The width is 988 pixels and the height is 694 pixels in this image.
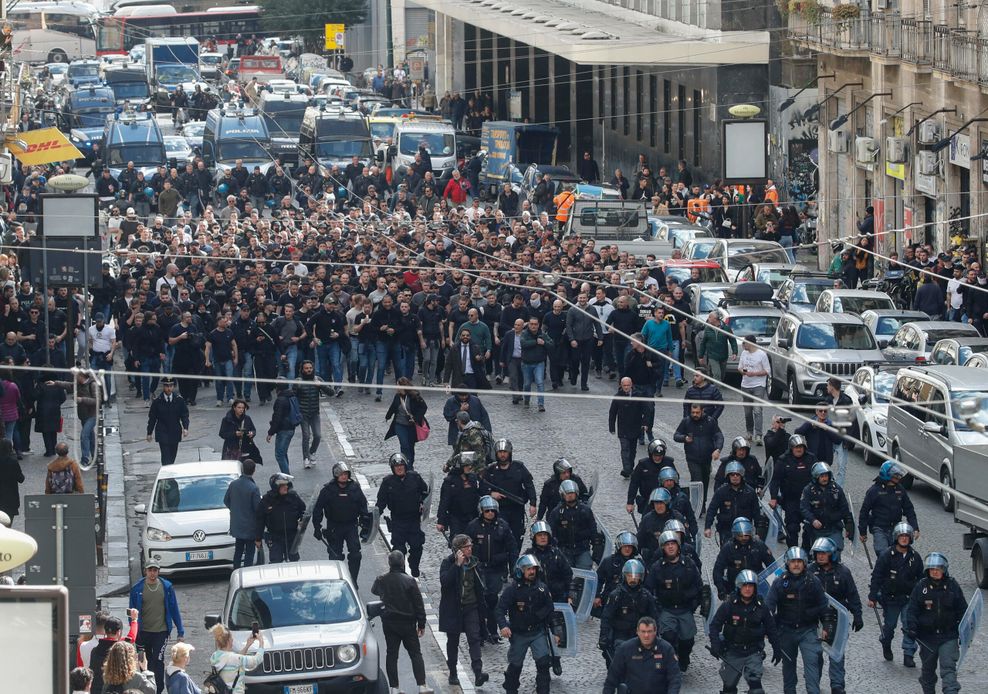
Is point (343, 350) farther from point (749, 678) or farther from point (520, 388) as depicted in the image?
point (749, 678)

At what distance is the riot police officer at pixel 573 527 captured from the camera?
1753 cm

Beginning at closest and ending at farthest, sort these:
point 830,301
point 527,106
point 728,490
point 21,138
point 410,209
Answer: point 728,490
point 830,301
point 21,138
point 410,209
point 527,106

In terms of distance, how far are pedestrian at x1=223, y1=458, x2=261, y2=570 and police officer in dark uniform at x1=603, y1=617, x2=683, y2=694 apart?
546 cm

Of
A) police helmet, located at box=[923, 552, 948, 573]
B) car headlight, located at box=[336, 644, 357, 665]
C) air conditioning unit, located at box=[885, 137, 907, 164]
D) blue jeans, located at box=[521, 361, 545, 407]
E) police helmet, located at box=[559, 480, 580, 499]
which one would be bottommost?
car headlight, located at box=[336, 644, 357, 665]

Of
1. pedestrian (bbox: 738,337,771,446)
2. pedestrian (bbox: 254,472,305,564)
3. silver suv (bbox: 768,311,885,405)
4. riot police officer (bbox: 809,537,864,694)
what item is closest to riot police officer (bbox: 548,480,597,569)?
riot police officer (bbox: 809,537,864,694)

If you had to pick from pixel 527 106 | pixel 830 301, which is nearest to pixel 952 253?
pixel 830 301

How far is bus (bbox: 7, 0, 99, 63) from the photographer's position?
95438 millimetres

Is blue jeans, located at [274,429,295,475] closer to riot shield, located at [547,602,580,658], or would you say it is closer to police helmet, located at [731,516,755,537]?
riot shield, located at [547,602,580,658]

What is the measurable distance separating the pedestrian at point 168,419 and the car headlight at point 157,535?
130 inches

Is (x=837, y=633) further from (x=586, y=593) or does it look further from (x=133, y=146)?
(x=133, y=146)

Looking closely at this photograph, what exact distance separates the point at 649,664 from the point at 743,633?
119cm

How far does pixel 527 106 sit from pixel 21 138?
38.9 metres

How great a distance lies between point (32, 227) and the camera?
143 feet

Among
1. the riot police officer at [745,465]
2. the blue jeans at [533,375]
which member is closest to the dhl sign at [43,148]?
the blue jeans at [533,375]
